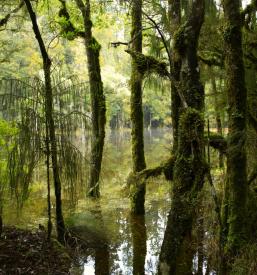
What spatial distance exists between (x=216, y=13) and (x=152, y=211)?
225 inches

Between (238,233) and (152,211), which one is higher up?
(238,233)

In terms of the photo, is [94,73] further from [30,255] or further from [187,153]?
[187,153]

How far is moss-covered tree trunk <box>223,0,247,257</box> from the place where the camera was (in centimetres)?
576

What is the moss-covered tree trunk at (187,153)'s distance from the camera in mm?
5336

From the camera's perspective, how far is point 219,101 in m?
8.28

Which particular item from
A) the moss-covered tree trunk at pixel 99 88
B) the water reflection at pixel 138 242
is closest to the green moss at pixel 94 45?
the moss-covered tree trunk at pixel 99 88

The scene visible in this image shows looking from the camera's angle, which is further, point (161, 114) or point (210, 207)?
point (161, 114)

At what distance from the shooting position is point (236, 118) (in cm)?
580

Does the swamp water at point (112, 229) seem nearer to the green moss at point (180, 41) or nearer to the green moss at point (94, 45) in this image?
the green moss at point (180, 41)

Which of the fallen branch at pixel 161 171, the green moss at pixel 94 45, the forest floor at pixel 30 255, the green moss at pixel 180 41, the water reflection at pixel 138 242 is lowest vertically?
the water reflection at pixel 138 242

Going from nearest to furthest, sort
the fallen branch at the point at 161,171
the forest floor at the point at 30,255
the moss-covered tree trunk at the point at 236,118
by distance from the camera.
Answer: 1. the moss-covered tree trunk at the point at 236,118
2. the forest floor at the point at 30,255
3. the fallen branch at the point at 161,171

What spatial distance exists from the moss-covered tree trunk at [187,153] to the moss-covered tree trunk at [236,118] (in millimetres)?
576

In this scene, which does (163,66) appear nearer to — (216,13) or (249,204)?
(249,204)

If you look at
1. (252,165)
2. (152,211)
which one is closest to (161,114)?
(152,211)
